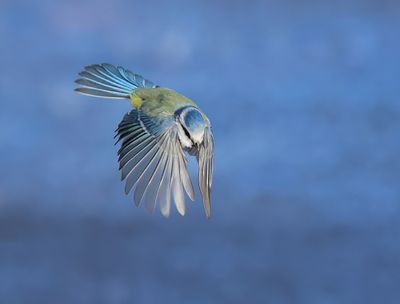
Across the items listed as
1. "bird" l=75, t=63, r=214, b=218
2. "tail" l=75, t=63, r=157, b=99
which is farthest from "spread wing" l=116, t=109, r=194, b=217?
"tail" l=75, t=63, r=157, b=99

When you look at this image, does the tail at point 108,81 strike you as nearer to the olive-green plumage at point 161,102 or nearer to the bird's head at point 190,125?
the olive-green plumage at point 161,102

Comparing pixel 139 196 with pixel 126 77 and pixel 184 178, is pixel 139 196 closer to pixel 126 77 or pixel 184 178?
pixel 184 178

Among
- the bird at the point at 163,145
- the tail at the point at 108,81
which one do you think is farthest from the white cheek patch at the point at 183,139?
the tail at the point at 108,81

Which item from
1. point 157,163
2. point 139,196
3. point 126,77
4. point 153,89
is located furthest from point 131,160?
point 126,77

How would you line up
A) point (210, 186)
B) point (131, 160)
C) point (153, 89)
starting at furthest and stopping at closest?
point (153, 89) < point (210, 186) < point (131, 160)

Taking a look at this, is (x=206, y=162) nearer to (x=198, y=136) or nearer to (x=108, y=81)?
(x=198, y=136)

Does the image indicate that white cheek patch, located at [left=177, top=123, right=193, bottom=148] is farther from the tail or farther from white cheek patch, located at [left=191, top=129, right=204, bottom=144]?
the tail
